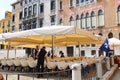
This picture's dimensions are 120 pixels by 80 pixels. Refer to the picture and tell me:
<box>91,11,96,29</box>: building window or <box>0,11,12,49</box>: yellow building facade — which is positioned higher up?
<box>0,11,12,49</box>: yellow building facade

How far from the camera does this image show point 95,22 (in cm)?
3147

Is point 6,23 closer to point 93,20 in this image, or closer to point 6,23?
point 6,23

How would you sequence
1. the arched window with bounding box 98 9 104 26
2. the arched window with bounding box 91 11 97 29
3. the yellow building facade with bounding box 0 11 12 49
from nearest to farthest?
1. the arched window with bounding box 98 9 104 26
2. the arched window with bounding box 91 11 97 29
3. the yellow building facade with bounding box 0 11 12 49

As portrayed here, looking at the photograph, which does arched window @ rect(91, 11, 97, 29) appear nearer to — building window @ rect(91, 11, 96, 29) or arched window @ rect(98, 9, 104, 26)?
building window @ rect(91, 11, 96, 29)

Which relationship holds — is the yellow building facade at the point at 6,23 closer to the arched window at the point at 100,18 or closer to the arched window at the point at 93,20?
the arched window at the point at 93,20

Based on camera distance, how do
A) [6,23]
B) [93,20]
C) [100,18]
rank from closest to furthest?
[100,18] → [93,20] → [6,23]

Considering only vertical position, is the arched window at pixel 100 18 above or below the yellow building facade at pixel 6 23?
below

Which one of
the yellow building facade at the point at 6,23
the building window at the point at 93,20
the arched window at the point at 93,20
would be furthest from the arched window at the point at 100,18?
the yellow building facade at the point at 6,23

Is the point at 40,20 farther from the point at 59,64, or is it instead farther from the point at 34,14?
the point at 59,64

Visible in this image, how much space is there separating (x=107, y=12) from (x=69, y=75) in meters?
24.2

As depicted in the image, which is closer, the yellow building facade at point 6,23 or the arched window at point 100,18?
the arched window at point 100,18

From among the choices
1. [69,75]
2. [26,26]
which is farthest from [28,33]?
[26,26]

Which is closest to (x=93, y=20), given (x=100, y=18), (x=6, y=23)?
(x=100, y=18)

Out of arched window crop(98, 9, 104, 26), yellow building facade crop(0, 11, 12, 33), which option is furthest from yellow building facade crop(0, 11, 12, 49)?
arched window crop(98, 9, 104, 26)
